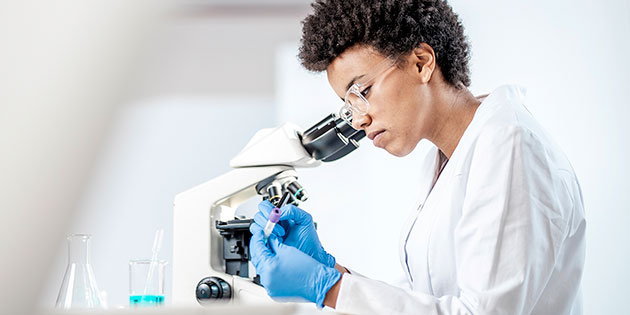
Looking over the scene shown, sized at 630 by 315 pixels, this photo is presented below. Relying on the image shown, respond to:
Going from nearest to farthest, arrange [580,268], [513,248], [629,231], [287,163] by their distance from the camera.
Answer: [513,248], [580,268], [287,163], [629,231]

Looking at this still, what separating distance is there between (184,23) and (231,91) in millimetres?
353

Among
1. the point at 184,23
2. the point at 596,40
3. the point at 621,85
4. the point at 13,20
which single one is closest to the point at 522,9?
the point at 596,40

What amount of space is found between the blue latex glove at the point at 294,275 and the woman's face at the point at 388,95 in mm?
340

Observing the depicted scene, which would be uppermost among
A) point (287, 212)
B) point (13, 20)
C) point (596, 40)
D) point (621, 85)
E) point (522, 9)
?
point (522, 9)

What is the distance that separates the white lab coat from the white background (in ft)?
3.55

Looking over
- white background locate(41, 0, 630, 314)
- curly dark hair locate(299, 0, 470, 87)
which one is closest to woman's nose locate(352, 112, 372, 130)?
curly dark hair locate(299, 0, 470, 87)

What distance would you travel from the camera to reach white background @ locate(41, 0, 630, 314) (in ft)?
7.11

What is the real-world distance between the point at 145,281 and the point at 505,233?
843mm

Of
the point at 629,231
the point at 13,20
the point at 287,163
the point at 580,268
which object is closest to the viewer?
the point at 13,20

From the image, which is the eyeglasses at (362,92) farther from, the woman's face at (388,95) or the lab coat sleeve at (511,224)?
the lab coat sleeve at (511,224)

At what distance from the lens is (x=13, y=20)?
0.25 meters

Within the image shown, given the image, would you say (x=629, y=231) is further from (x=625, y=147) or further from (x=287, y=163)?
(x=287, y=163)

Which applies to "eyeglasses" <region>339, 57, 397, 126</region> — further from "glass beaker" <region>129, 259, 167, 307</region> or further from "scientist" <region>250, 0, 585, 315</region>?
"glass beaker" <region>129, 259, 167, 307</region>

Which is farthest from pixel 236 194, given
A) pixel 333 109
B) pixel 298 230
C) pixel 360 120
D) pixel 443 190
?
pixel 333 109
